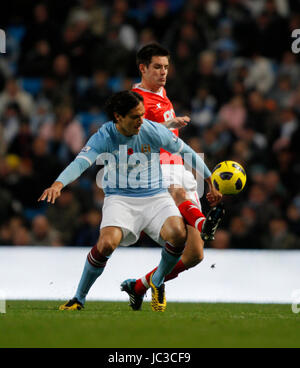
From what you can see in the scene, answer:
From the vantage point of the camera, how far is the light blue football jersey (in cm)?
690

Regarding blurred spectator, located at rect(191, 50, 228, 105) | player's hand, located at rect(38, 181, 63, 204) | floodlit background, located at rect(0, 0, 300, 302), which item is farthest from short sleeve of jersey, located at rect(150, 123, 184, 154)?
blurred spectator, located at rect(191, 50, 228, 105)

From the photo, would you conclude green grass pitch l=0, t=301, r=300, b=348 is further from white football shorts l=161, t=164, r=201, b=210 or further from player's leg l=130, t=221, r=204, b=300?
white football shorts l=161, t=164, r=201, b=210

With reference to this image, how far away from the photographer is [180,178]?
7809mm

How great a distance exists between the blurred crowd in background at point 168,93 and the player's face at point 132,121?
13.7ft

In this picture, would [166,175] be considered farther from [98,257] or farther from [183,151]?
[98,257]

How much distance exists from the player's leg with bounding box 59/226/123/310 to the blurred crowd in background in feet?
12.8

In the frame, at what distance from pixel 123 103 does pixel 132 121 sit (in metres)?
0.17

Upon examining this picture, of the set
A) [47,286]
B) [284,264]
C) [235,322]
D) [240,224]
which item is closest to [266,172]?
[240,224]

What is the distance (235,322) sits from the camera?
6.02m

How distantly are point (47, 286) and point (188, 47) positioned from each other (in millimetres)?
5472

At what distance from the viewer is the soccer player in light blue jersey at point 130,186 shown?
6816 millimetres

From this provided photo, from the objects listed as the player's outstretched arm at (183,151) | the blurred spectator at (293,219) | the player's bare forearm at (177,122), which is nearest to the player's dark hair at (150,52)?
the player's bare forearm at (177,122)

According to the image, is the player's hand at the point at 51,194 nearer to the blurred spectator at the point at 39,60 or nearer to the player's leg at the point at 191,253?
the player's leg at the point at 191,253

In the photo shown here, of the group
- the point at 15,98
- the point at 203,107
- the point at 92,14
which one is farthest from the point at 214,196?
the point at 92,14
